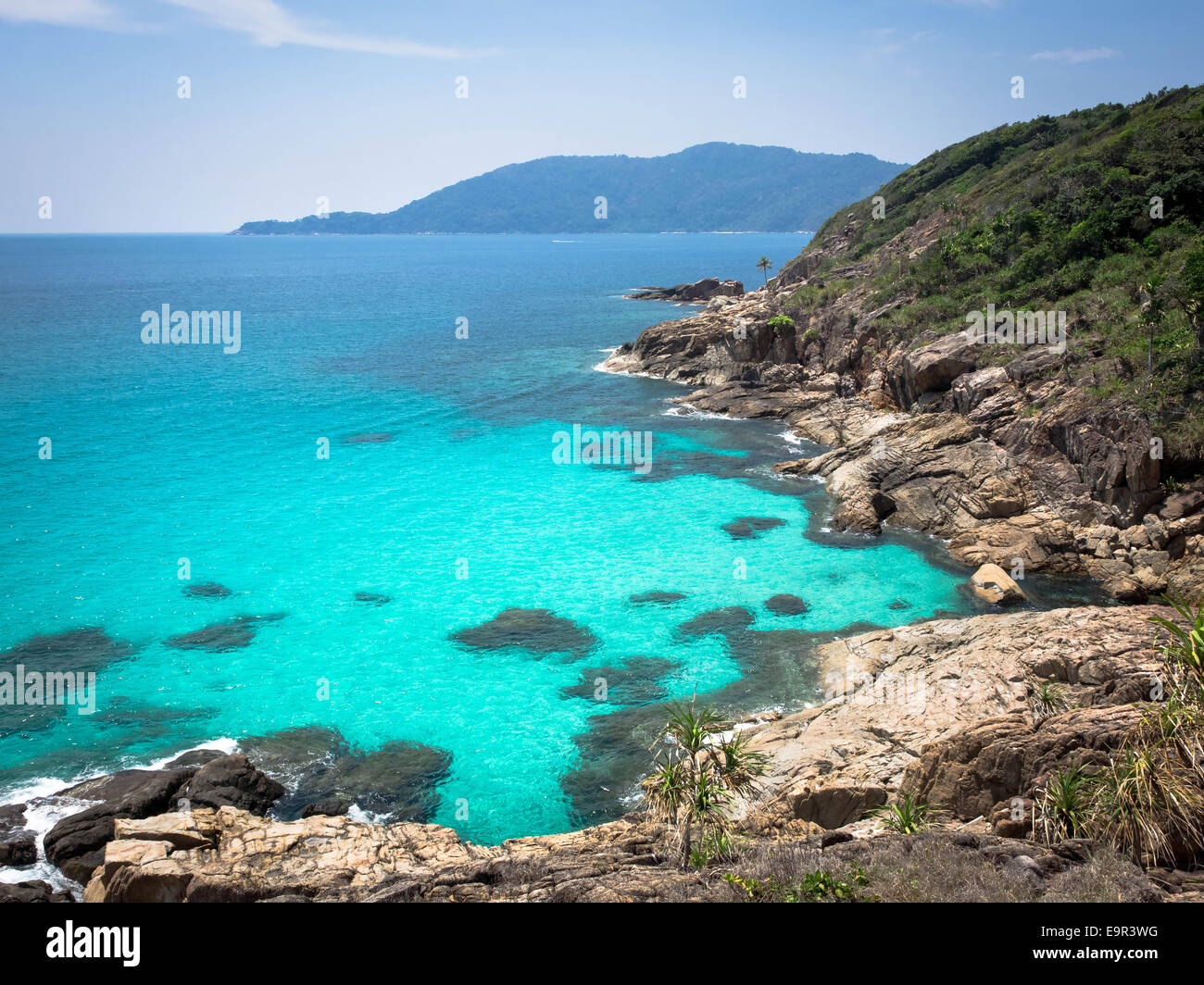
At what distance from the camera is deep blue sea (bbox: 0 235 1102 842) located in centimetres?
2475

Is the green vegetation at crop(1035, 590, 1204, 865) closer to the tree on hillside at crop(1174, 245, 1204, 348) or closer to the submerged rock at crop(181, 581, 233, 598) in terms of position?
the tree on hillside at crop(1174, 245, 1204, 348)

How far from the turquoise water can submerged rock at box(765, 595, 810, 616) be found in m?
0.34

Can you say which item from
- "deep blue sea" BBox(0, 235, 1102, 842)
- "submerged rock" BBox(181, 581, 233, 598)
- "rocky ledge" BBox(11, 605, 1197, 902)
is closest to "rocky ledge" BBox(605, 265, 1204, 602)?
"deep blue sea" BBox(0, 235, 1102, 842)

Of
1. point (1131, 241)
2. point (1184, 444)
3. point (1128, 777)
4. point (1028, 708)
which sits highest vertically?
point (1131, 241)

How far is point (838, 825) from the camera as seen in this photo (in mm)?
17453

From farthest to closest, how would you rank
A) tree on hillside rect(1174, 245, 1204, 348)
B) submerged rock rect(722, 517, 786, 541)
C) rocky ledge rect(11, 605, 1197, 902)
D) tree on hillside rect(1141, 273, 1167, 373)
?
1. submerged rock rect(722, 517, 786, 541)
2. tree on hillside rect(1141, 273, 1167, 373)
3. tree on hillside rect(1174, 245, 1204, 348)
4. rocky ledge rect(11, 605, 1197, 902)

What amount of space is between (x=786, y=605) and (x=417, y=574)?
16031mm

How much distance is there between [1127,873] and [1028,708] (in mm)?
8837

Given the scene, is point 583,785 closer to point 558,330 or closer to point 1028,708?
point 1028,708

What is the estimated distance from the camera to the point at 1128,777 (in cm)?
1253

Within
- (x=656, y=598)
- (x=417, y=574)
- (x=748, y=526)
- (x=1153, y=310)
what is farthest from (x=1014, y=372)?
(x=417, y=574)

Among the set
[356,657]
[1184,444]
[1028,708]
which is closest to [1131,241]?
[1184,444]

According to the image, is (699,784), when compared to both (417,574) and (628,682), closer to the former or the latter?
(628,682)
